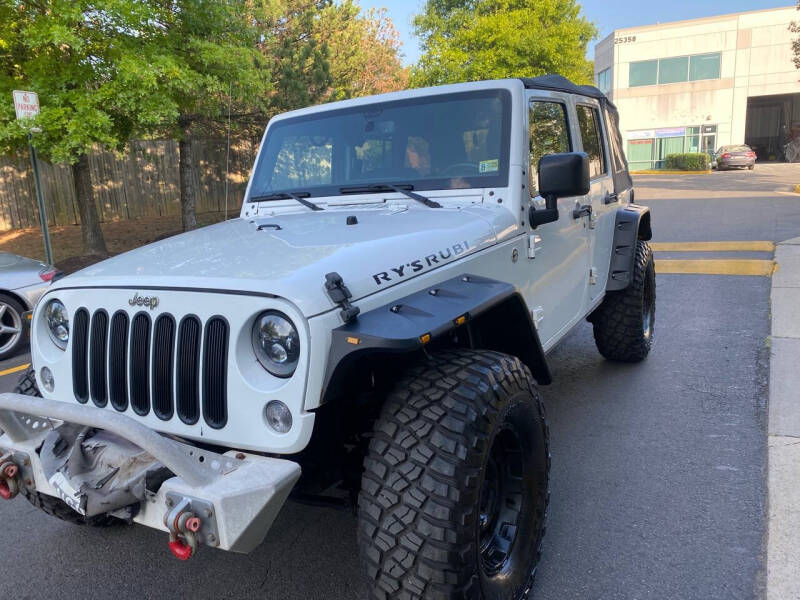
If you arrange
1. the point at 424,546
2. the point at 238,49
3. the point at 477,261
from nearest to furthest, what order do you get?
the point at 424,546 < the point at 477,261 < the point at 238,49

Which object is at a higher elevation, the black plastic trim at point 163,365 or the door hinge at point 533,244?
the door hinge at point 533,244

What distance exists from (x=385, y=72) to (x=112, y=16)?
24.2m

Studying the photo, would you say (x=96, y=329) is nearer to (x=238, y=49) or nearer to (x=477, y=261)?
(x=477, y=261)

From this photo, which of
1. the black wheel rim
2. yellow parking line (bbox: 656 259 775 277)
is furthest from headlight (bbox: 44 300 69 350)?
yellow parking line (bbox: 656 259 775 277)

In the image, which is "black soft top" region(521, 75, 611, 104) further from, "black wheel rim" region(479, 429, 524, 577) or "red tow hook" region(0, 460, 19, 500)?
"red tow hook" region(0, 460, 19, 500)

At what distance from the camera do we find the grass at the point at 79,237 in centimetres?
1266

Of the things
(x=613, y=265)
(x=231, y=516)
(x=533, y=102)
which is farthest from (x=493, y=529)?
(x=613, y=265)

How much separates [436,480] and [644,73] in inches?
1787

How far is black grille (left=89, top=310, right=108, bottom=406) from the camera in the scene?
90.7 inches

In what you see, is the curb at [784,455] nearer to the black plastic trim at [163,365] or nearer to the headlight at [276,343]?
the headlight at [276,343]

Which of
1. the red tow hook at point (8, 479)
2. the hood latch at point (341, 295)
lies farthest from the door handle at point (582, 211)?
the red tow hook at point (8, 479)

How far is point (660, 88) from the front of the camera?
41.2 m

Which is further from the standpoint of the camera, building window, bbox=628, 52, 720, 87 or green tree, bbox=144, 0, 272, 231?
building window, bbox=628, 52, 720, 87

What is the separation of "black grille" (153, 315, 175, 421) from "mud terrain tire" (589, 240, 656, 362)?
358 centimetres
